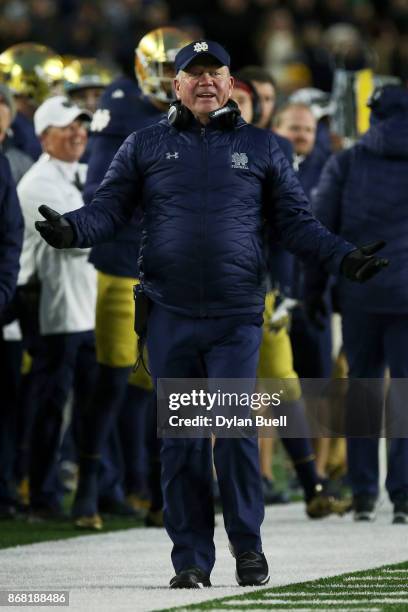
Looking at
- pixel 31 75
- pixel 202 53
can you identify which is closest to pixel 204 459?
pixel 202 53

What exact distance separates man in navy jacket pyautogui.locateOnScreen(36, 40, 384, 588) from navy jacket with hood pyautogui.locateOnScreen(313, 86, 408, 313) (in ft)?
8.42

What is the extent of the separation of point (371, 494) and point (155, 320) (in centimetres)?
312

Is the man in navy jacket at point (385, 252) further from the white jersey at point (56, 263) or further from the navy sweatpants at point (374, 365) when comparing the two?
the white jersey at point (56, 263)

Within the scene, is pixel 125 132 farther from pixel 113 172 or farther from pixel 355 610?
pixel 355 610

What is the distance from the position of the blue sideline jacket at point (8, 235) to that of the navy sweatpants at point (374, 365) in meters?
2.12

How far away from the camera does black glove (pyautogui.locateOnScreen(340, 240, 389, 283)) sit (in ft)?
21.0

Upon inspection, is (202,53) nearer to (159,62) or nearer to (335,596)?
(335,596)

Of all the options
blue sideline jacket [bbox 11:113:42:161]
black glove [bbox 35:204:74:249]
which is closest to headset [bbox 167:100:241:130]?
black glove [bbox 35:204:74:249]

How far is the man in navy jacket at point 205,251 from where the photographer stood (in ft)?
21.7

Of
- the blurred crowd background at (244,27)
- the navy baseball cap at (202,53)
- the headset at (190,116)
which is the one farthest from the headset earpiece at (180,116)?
the blurred crowd background at (244,27)

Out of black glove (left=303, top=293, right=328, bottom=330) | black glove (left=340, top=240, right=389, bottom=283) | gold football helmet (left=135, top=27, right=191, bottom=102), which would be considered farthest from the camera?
black glove (left=303, top=293, right=328, bottom=330)

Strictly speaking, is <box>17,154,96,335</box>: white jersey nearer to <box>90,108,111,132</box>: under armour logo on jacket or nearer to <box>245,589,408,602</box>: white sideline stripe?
<box>90,108,111,132</box>: under armour logo on jacket

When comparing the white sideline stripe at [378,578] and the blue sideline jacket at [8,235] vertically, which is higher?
the blue sideline jacket at [8,235]

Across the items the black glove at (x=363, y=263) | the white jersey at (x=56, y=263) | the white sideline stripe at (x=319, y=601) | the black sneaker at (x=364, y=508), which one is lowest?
the black sneaker at (x=364, y=508)
